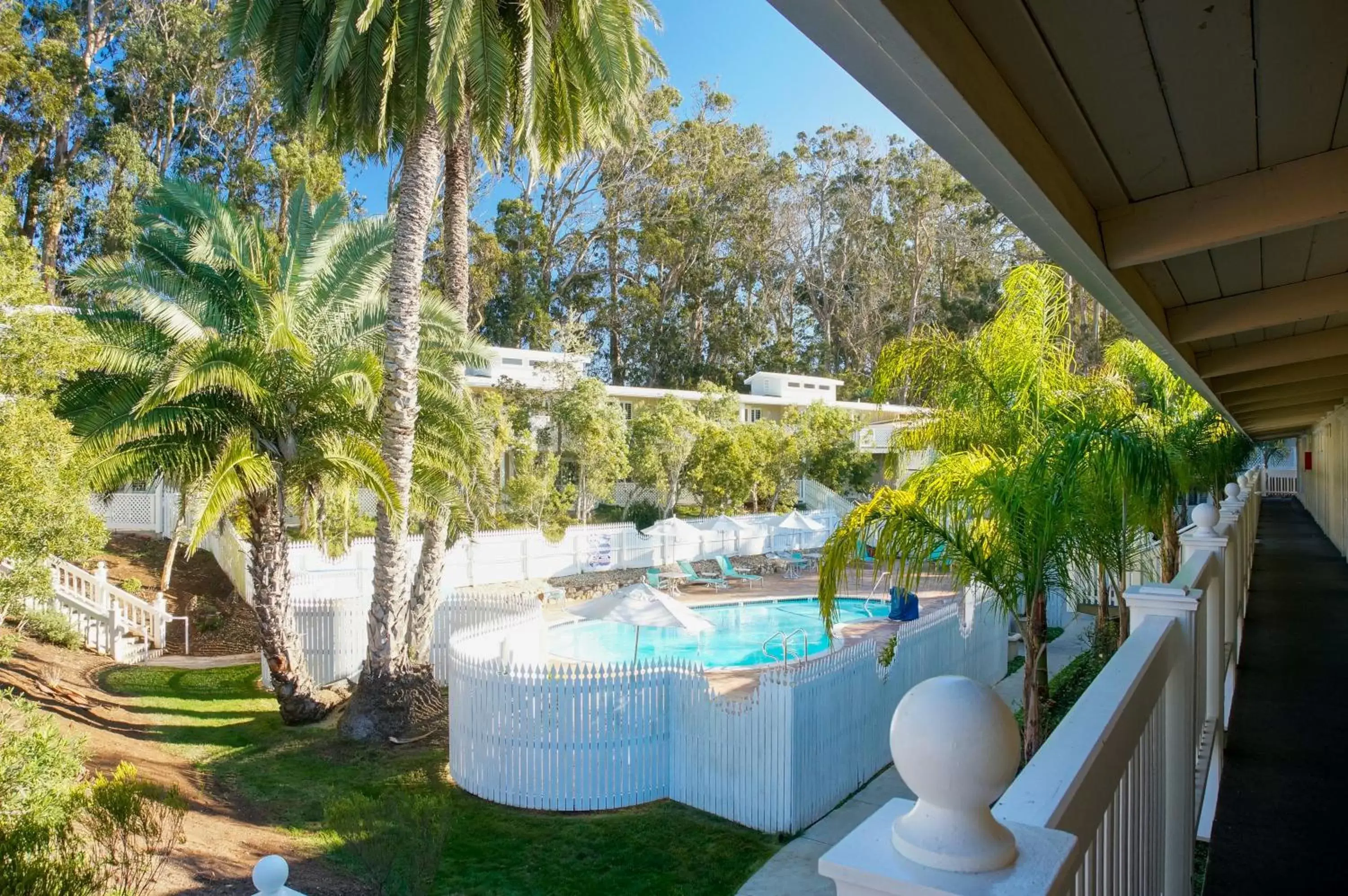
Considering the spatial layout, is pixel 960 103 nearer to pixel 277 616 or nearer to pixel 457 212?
pixel 277 616

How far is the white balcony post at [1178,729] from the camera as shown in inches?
107

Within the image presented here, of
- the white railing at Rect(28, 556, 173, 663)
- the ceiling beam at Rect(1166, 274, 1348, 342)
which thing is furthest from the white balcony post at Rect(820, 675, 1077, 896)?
the white railing at Rect(28, 556, 173, 663)

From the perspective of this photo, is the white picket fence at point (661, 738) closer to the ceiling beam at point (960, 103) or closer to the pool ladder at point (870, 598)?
the ceiling beam at point (960, 103)

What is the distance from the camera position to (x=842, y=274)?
60.9 metres

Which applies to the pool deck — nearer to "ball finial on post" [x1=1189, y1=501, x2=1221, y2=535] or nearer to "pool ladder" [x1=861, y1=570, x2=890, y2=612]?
"pool ladder" [x1=861, y1=570, x2=890, y2=612]

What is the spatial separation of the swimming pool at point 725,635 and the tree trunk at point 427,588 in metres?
3.85

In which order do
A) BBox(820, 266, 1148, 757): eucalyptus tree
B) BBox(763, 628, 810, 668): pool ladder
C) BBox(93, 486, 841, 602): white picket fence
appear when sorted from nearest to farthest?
BBox(820, 266, 1148, 757): eucalyptus tree → BBox(763, 628, 810, 668): pool ladder → BBox(93, 486, 841, 602): white picket fence

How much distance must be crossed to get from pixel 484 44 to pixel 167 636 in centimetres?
→ 1283

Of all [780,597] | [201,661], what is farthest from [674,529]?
[201,661]

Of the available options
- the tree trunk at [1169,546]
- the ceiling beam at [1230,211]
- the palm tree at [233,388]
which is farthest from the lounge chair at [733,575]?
the ceiling beam at [1230,211]

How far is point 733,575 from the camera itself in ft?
77.5

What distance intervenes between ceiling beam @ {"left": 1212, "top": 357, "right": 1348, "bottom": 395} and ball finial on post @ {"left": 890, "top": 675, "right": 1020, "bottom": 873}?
7.43m

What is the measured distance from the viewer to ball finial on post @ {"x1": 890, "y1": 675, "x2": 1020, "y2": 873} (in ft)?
3.26

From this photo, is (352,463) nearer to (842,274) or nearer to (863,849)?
(863,849)
